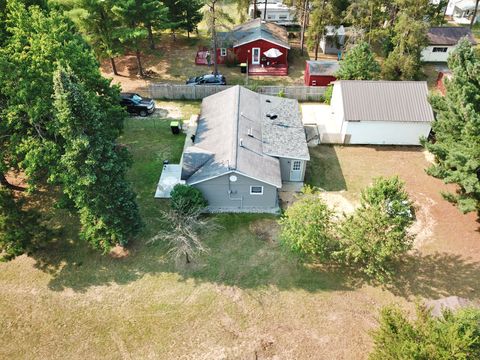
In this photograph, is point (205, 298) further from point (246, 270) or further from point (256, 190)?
point (256, 190)

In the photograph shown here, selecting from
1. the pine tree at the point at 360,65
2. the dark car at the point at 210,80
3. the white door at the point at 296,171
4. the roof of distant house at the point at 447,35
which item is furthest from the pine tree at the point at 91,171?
the roof of distant house at the point at 447,35

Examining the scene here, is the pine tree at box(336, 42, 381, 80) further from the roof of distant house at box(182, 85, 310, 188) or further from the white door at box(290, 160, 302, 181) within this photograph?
the white door at box(290, 160, 302, 181)

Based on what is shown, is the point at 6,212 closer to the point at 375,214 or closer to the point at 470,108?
the point at 375,214

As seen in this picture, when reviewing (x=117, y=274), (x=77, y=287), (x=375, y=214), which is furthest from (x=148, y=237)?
(x=375, y=214)

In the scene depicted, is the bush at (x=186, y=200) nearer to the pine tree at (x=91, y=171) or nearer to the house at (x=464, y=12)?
the pine tree at (x=91, y=171)

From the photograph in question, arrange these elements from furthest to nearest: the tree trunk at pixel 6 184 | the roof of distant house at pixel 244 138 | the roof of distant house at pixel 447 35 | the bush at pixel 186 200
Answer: the roof of distant house at pixel 447 35, the tree trunk at pixel 6 184, the roof of distant house at pixel 244 138, the bush at pixel 186 200

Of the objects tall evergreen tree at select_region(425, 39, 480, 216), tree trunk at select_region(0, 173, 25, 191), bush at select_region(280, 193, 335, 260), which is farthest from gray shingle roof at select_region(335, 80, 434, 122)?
tree trunk at select_region(0, 173, 25, 191)
